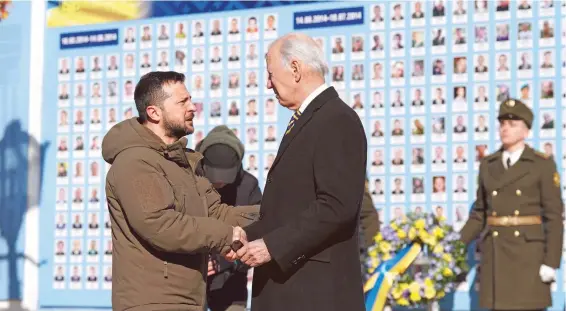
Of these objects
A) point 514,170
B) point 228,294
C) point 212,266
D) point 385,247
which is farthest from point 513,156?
point 212,266

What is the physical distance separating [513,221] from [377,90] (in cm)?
168

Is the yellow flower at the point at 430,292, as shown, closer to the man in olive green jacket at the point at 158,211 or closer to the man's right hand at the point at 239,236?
the man in olive green jacket at the point at 158,211

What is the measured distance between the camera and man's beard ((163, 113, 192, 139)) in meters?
3.79

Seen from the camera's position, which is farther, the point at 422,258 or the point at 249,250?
the point at 422,258

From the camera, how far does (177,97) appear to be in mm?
3801

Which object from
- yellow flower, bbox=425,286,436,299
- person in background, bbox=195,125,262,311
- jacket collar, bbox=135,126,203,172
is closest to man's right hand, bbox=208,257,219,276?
person in background, bbox=195,125,262,311

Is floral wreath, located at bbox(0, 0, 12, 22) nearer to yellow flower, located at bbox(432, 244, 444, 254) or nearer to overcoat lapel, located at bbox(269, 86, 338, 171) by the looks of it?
yellow flower, located at bbox(432, 244, 444, 254)

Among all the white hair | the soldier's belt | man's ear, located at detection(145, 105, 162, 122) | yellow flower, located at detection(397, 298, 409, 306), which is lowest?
yellow flower, located at detection(397, 298, 409, 306)

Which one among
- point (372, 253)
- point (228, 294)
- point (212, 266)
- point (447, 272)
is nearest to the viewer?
point (212, 266)

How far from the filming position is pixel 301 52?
11.3ft

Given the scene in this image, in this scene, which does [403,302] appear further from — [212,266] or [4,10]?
[4,10]

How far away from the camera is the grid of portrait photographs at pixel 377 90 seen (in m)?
7.20

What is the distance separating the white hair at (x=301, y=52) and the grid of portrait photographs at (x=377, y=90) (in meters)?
4.04

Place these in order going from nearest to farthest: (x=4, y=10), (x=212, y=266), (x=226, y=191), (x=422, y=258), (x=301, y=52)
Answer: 1. (x=301, y=52)
2. (x=212, y=266)
3. (x=226, y=191)
4. (x=422, y=258)
5. (x=4, y=10)
